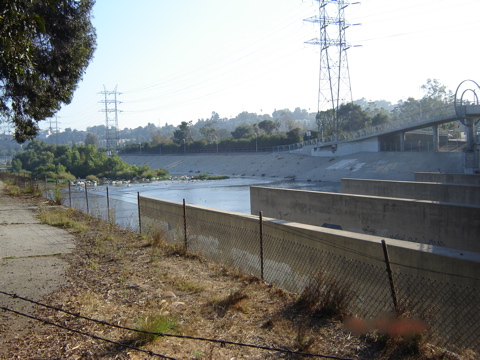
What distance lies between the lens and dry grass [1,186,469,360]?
514 cm

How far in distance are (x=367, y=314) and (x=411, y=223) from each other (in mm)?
9037

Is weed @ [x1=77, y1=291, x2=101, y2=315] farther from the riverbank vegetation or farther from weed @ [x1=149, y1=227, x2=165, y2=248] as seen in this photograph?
the riverbank vegetation

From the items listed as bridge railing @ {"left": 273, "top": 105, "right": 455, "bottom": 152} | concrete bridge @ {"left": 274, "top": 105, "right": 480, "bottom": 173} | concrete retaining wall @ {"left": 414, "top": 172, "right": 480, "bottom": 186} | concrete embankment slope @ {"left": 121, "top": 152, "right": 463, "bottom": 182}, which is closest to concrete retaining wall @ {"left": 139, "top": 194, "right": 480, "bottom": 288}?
concrete retaining wall @ {"left": 414, "top": 172, "right": 480, "bottom": 186}

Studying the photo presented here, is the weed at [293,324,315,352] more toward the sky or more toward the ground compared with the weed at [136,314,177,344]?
more toward the ground

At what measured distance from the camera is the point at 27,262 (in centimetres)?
977

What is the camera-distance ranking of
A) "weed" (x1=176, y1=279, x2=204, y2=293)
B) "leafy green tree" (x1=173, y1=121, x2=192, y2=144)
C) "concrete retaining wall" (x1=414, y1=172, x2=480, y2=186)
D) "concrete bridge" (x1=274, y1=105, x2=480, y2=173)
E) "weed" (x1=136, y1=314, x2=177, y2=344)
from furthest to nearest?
1. "leafy green tree" (x1=173, y1=121, x2=192, y2=144)
2. "concrete bridge" (x1=274, y1=105, x2=480, y2=173)
3. "concrete retaining wall" (x1=414, y1=172, x2=480, y2=186)
4. "weed" (x1=176, y1=279, x2=204, y2=293)
5. "weed" (x1=136, y1=314, x2=177, y2=344)

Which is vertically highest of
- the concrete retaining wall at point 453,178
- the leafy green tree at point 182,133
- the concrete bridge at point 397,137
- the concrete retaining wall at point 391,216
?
the leafy green tree at point 182,133

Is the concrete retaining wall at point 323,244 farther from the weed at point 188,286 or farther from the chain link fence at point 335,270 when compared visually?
the weed at point 188,286

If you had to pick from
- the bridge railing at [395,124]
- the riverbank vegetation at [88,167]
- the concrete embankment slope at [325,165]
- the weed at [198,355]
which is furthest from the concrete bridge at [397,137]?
the weed at [198,355]

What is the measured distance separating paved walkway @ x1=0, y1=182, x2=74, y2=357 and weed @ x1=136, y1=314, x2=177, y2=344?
1657 millimetres

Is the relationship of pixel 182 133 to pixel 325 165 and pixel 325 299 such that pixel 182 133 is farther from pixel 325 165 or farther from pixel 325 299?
pixel 325 299

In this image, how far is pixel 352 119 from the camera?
96438 millimetres

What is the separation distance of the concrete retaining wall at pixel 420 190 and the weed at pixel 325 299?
41.9 ft

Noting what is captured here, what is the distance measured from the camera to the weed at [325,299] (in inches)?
247
